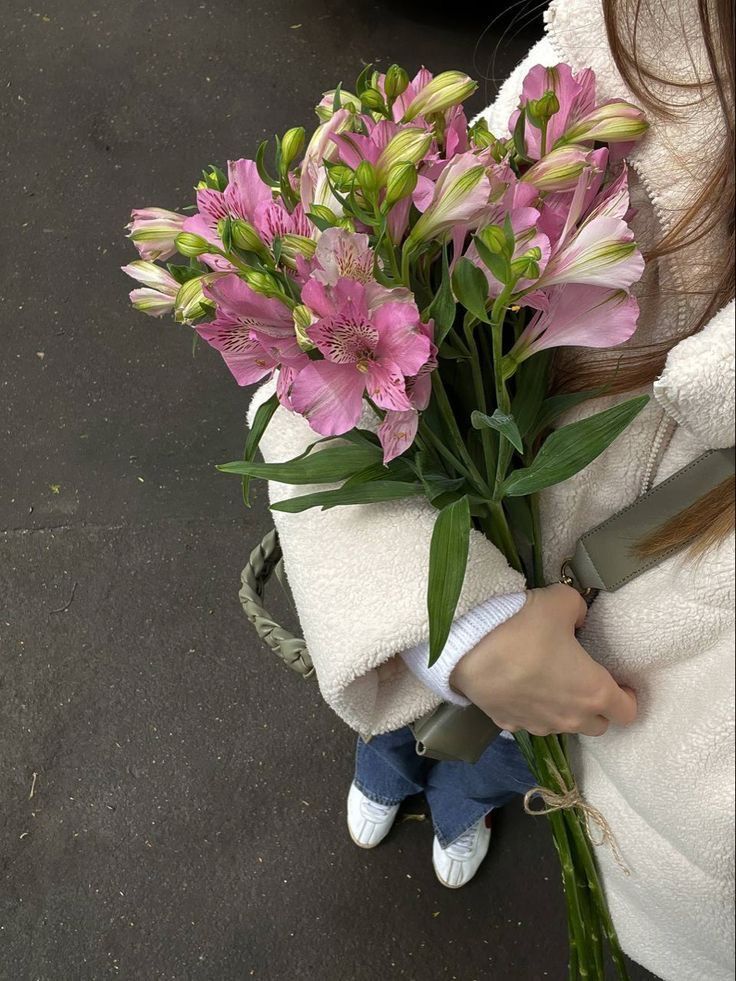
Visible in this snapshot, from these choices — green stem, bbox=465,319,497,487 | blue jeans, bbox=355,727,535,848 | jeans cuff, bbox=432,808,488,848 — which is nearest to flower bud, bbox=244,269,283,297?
green stem, bbox=465,319,497,487

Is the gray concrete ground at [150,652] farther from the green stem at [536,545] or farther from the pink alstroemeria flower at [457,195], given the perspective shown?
the pink alstroemeria flower at [457,195]

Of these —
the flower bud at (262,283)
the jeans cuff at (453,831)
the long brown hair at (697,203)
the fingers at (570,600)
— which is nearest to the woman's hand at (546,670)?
the fingers at (570,600)

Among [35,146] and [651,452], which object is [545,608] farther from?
[35,146]

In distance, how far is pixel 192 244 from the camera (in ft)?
1.40

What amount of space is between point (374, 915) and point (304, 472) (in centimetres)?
96

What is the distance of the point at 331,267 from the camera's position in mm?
387

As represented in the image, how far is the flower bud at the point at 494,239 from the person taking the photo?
378 millimetres

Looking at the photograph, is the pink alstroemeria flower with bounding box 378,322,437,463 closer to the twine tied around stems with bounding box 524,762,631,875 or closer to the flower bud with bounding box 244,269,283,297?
the flower bud with bounding box 244,269,283,297

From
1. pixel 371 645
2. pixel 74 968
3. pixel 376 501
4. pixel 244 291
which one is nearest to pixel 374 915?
pixel 74 968

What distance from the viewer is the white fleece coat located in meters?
0.53

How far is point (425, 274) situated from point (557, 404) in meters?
0.14

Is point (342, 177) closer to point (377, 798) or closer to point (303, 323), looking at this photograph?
point (303, 323)

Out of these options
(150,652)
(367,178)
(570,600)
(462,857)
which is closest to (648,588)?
(570,600)

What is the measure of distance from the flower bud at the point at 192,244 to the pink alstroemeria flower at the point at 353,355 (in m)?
0.08
